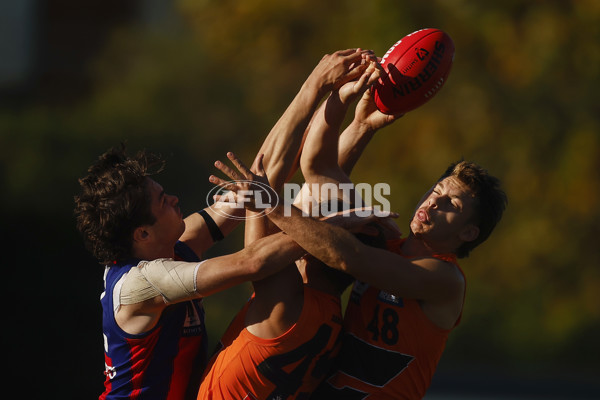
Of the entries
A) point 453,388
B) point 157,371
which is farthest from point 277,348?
point 453,388

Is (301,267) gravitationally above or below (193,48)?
below

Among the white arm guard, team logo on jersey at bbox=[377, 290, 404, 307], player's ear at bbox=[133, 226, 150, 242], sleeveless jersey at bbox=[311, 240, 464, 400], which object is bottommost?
sleeveless jersey at bbox=[311, 240, 464, 400]

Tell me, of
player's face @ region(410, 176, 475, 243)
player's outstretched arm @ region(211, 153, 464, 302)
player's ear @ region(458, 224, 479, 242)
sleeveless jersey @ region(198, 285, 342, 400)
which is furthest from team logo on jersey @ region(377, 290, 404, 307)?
player's ear @ region(458, 224, 479, 242)

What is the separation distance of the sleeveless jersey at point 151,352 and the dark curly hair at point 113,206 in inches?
4.5

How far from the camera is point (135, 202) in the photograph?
3861mm

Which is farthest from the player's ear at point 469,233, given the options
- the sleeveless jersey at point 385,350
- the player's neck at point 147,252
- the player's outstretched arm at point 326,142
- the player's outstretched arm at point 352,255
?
the player's neck at point 147,252

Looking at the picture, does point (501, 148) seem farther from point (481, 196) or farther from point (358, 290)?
point (358, 290)

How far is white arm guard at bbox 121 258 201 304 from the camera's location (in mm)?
3605

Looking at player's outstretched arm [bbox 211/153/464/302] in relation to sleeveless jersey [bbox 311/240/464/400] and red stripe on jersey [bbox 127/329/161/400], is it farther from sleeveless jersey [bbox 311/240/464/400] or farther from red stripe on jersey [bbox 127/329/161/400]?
red stripe on jersey [bbox 127/329/161/400]

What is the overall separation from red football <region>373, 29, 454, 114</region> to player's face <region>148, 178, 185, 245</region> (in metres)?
1.19

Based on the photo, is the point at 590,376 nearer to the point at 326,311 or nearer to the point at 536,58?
the point at 536,58

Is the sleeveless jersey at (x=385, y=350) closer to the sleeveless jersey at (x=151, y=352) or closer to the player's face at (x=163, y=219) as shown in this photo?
the sleeveless jersey at (x=151, y=352)

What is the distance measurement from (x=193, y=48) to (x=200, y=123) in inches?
60.3

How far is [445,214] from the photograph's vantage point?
3.91m
